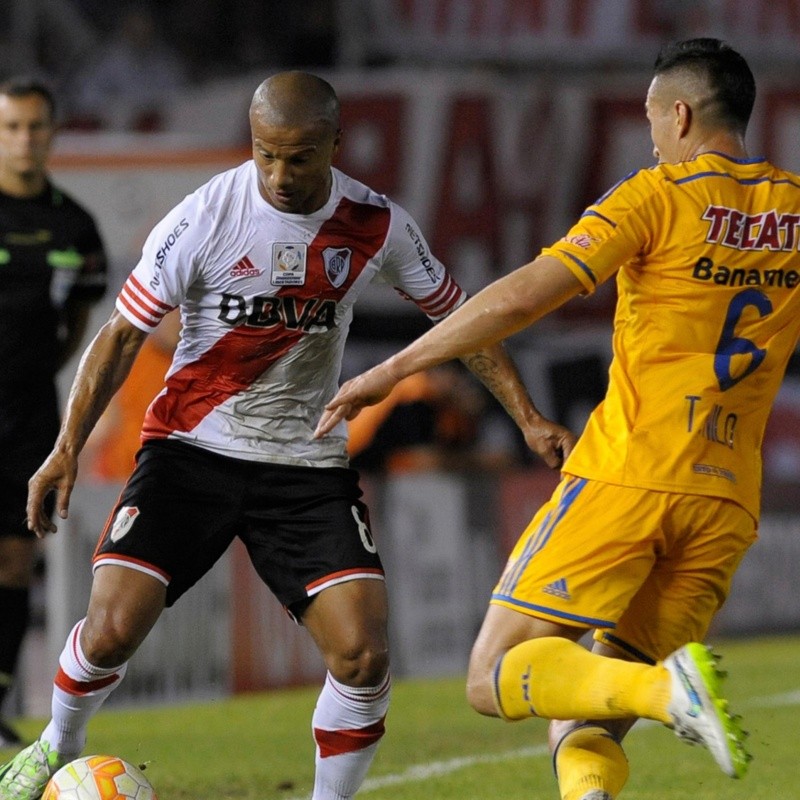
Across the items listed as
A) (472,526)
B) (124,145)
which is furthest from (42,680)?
(124,145)

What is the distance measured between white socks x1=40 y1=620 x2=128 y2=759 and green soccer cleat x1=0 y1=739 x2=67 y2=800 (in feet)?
0.11

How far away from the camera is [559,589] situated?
4.55 metres

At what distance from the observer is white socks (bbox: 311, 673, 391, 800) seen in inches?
201

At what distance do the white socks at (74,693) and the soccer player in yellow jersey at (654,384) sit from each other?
3.80ft

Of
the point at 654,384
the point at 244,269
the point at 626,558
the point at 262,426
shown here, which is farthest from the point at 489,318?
the point at 262,426

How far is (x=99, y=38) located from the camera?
16766mm

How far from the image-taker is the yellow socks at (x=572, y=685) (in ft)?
13.7

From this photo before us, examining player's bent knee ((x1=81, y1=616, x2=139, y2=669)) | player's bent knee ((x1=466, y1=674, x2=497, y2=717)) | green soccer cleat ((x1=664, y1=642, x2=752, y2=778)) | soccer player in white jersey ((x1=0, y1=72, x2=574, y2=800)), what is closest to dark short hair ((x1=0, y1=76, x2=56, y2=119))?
soccer player in white jersey ((x1=0, y1=72, x2=574, y2=800))

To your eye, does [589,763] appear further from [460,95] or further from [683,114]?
[460,95]

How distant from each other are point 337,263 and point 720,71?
135cm

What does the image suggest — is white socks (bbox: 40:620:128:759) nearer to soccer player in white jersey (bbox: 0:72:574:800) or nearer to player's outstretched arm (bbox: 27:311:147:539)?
soccer player in white jersey (bbox: 0:72:574:800)

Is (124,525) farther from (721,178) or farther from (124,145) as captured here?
(124,145)

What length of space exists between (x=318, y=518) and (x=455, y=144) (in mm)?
10815

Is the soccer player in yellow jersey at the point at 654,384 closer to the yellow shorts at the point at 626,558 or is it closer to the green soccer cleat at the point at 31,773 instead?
the yellow shorts at the point at 626,558
